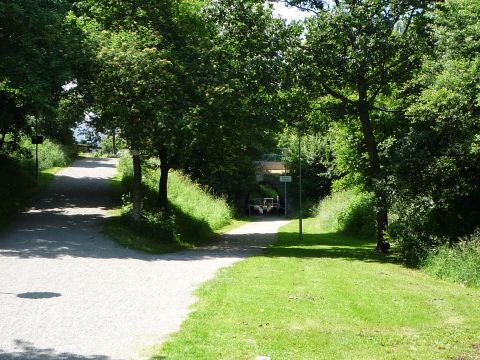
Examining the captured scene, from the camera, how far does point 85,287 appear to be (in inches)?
429

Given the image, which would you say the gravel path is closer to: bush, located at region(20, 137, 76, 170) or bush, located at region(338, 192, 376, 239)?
bush, located at region(338, 192, 376, 239)

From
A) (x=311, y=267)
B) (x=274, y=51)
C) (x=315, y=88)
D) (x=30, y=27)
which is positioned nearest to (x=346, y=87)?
(x=315, y=88)

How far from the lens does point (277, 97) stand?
20.9m

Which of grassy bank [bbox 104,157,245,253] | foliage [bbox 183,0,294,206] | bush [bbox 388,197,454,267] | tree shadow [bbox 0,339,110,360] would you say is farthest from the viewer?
foliage [bbox 183,0,294,206]

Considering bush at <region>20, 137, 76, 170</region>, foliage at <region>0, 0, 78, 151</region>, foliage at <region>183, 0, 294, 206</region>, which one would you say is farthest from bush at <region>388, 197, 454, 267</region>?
bush at <region>20, 137, 76, 170</region>

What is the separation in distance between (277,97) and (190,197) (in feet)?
39.5

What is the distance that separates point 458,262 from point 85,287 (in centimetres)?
984

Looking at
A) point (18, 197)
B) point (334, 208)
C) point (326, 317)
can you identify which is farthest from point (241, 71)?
point (334, 208)

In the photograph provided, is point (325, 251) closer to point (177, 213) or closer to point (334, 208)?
point (177, 213)

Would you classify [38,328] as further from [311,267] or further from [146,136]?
[146,136]

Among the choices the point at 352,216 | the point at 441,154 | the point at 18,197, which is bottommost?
the point at 352,216

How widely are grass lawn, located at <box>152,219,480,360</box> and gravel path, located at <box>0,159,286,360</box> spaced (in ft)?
2.08

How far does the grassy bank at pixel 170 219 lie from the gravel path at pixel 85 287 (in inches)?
37.5

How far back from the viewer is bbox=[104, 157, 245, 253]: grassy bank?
61.9 ft
